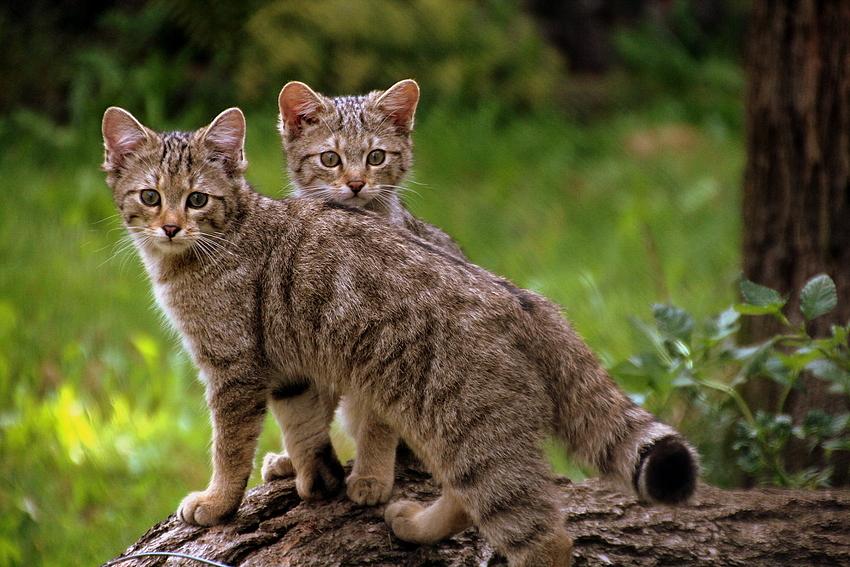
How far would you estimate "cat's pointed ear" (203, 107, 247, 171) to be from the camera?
415cm

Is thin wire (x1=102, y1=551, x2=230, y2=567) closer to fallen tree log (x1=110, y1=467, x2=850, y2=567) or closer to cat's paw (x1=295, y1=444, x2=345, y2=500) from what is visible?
fallen tree log (x1=110, y1=467, x2=850, y2=567)

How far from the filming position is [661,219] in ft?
29.1

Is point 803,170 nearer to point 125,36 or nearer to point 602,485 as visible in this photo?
point 602,485

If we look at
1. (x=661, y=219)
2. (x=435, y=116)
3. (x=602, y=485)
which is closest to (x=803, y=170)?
(x=602, y=485)

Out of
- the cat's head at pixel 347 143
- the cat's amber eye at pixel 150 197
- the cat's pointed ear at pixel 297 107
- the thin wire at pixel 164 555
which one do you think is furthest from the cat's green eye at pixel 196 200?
the thin wire at pixel 164 555

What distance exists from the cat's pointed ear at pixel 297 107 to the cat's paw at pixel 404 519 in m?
1.91

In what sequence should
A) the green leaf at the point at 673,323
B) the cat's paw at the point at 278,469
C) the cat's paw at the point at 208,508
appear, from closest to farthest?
the cat's paw at the point at 208,508, the cat's paw at the point at 278,469, the green leaf at the point at 673,323

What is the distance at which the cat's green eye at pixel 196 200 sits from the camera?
4039 millimetres

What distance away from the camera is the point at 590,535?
3938mm

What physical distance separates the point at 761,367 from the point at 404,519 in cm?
161

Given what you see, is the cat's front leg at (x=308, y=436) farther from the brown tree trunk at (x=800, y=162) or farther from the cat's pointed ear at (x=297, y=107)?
the brown tree trunk at (x=800, y=162)

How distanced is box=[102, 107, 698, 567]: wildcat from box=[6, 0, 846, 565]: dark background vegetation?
0.46 metres

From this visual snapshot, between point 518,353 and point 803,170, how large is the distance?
2297 mm

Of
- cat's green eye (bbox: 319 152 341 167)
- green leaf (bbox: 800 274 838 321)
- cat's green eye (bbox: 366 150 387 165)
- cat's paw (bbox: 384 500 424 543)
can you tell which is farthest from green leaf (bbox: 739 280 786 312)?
cat's green eye (bbox: 319 152 341 167)
